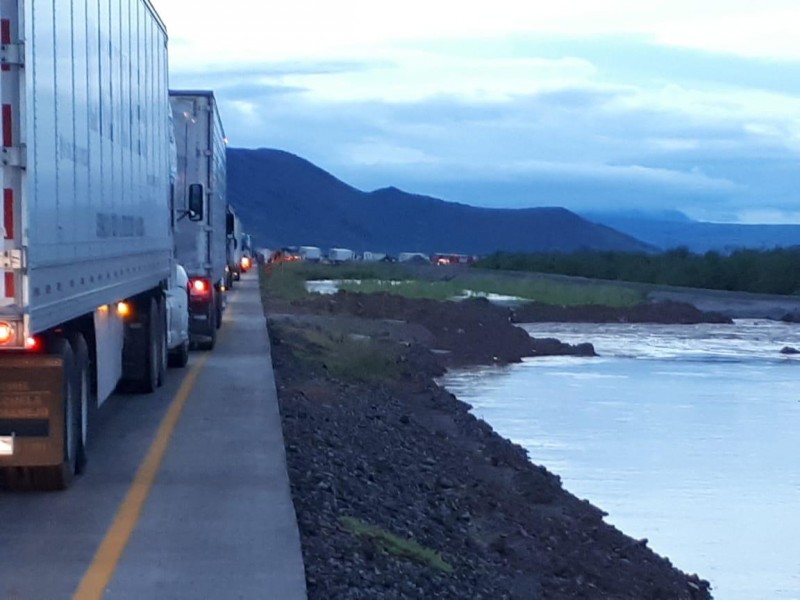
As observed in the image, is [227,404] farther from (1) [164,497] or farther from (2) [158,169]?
(1) [164,497]

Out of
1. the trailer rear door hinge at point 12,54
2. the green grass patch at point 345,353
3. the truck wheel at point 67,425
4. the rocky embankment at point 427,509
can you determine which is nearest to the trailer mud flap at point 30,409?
the truck wheel at point 67,425

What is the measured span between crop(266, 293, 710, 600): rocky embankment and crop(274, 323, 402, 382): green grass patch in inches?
5.2

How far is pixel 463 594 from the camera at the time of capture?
32.2ft

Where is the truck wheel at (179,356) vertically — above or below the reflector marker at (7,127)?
below

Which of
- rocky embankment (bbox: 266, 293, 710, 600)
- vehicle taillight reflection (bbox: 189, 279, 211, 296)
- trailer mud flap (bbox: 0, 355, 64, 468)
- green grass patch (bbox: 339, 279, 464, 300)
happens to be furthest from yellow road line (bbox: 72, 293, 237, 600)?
green grass patch (bbox: 339, 279, 464, 300)

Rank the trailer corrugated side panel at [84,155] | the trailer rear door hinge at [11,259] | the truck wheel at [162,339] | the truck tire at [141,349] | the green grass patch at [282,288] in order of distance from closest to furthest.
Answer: the trailer rear door hinge at [11,259], the trailer corrugated side panel at [84,155], the truck tire at [141,349], the truck wheel at [162,339], the green grass patch at [282,288]

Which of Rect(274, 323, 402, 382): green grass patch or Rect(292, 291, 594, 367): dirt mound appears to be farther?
Rect(292, 291, 594, 367): dirt mound

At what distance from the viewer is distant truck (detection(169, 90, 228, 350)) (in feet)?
80.9

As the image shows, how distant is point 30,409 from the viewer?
1019 centimetres

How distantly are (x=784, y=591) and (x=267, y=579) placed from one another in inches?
252

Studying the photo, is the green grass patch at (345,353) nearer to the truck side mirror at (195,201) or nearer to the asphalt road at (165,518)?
the truck side mirror at (195,201)

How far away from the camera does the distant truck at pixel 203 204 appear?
24.7 m

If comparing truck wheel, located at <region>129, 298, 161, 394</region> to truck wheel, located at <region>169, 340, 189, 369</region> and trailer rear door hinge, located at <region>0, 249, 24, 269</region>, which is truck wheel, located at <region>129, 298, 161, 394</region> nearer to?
truck wheel, located at <region>169, 340, 189, 369</region>

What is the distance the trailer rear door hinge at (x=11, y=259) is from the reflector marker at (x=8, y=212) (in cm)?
10
